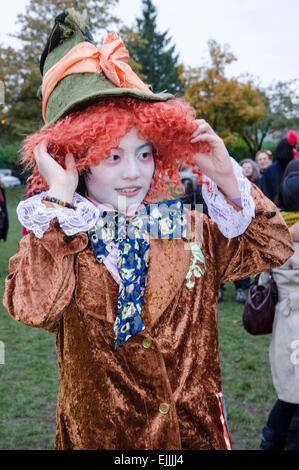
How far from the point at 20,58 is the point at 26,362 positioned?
14784 millimetres

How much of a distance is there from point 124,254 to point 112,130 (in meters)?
0.40

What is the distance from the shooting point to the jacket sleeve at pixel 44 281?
4.74ft

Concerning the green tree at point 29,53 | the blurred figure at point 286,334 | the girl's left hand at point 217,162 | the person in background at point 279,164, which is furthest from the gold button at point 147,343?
the green tree at point 29,53

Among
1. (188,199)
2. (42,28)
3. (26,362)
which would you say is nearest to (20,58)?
(42,28)

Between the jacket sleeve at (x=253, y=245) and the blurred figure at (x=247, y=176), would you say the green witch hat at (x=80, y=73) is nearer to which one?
the jacket sleeve at (x=253, y=245)

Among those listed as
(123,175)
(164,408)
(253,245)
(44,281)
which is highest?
(123,175)

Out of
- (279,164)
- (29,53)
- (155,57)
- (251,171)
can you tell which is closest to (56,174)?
(279,164)

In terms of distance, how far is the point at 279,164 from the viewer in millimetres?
5914

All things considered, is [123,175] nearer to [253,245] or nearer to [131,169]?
[131,169]

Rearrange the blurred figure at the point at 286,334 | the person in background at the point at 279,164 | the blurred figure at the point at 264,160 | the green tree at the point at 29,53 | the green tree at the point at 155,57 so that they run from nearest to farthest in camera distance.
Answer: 1. the blurred figure at the point at 286,334
2. the person in background at the point at 279,164
3. the blurred figure at the point at 264,160
4. the green tree at the point at 29,53
5. the green tree at the point at 155,57

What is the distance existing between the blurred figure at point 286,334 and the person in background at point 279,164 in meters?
2.79

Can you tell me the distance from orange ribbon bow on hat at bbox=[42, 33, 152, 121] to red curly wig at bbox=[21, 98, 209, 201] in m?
0.08

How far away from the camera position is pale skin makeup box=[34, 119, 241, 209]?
1591 mm

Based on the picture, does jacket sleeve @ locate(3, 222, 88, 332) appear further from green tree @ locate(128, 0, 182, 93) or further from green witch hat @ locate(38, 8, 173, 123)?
green tree @ locate(128, 0, 182, 93)
